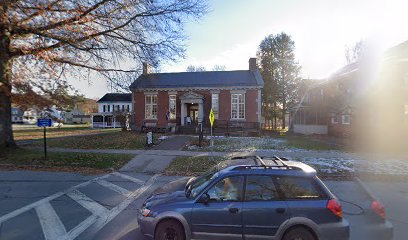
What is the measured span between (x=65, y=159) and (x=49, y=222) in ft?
27.4

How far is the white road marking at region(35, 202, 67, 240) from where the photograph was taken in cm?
500

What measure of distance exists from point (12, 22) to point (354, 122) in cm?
2696

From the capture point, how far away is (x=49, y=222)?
556 centimetres

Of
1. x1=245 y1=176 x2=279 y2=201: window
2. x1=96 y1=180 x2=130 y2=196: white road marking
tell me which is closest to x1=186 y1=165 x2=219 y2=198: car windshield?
x1=245 y1=176 x2=279 y2=201: window

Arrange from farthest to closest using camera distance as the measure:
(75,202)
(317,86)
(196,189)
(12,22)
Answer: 1. (317,86)
2. (12,22)
3. (75,202)
4. (196,189)

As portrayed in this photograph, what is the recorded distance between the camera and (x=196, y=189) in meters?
4.73

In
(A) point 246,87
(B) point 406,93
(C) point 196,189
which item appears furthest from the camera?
(A) point 246,87

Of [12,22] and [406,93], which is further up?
[12,22]

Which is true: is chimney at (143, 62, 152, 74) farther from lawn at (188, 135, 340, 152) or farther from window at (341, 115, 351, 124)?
window at (341, 115, 351, 124)

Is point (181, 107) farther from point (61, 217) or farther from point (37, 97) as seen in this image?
point (61, 217)

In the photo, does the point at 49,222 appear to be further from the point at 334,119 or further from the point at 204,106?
the point at 334,119

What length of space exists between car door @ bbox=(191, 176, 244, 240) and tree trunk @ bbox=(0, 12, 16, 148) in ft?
42.9

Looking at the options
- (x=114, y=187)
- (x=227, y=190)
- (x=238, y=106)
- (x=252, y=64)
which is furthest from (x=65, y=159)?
(x=252, y=64)

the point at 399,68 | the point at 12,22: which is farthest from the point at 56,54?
the point at 399,68
